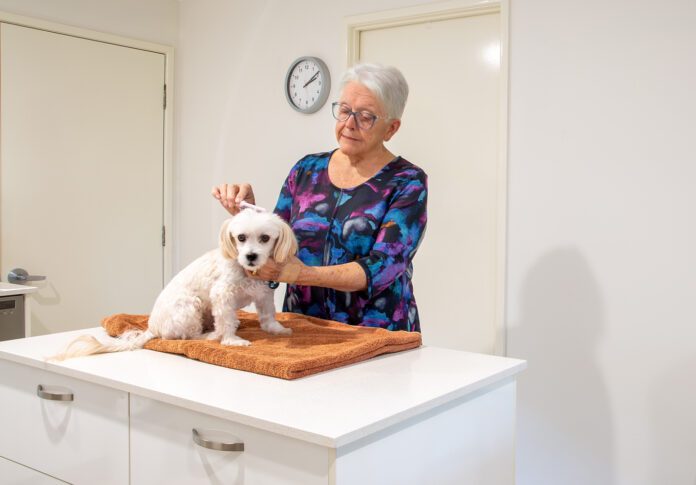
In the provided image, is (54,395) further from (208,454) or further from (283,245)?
(283,245)

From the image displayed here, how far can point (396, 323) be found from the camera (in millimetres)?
2082

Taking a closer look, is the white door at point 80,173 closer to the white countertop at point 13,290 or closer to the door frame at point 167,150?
the door frame at point 167,150

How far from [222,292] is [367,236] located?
0.47 metres

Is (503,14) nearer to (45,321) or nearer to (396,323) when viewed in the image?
(396,323)

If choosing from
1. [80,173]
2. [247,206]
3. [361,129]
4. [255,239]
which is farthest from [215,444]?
[80,173]

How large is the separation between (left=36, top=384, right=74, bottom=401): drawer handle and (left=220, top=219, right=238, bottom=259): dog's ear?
0.46m

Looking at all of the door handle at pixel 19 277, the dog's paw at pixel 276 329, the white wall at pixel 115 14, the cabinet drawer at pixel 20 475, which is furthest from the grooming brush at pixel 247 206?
the white wall at pixel 115 14

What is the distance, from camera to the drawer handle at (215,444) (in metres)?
1.30

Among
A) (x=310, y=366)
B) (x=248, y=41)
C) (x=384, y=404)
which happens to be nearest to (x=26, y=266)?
(x=248, y=41)

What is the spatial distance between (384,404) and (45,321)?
299 cm

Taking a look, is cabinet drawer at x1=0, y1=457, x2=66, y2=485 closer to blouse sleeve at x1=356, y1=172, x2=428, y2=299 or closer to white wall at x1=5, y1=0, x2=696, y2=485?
blouse sleeve at x1=356, y1=172, x2=428, y2=299

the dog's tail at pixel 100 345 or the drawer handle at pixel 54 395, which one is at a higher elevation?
the dog's tail at pixel 100 345

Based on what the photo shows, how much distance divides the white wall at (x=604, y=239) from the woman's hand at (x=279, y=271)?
1.65 meters

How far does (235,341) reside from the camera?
5.58 ft
